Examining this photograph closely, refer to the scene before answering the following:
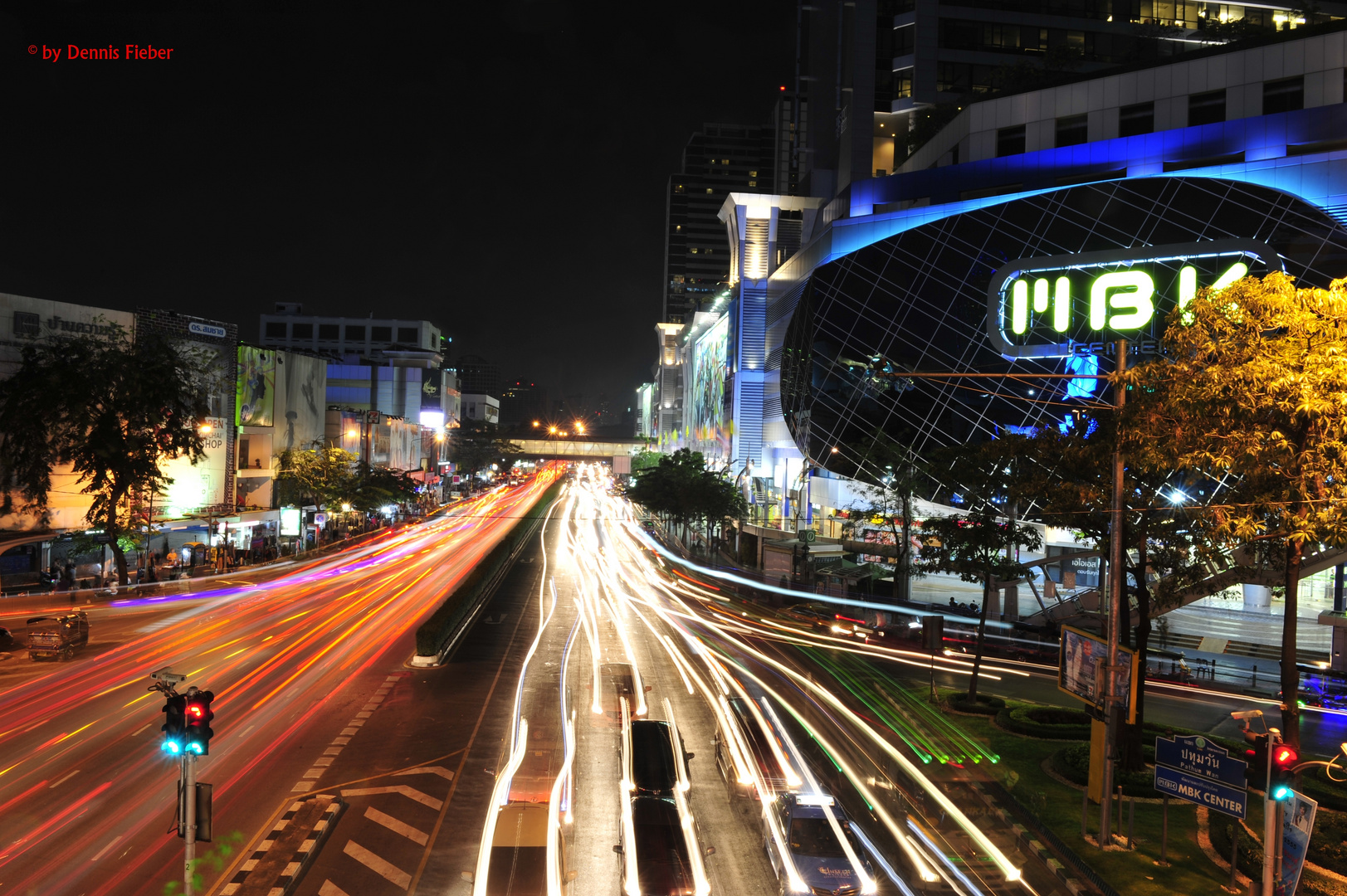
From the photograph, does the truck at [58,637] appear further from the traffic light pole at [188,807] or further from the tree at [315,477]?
the tree at [315,477]

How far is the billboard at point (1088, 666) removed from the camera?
15617 millimetres

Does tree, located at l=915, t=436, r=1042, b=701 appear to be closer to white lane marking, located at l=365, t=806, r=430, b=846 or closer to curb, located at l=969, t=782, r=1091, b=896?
curb, located at l=969, t=782, r=1091, b=896

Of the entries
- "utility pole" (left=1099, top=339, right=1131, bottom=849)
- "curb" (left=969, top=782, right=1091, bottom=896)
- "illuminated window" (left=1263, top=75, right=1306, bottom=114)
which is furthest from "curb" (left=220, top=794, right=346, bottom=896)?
"illuminated window" (left=1263, top=75, right=1306, bottom=114)

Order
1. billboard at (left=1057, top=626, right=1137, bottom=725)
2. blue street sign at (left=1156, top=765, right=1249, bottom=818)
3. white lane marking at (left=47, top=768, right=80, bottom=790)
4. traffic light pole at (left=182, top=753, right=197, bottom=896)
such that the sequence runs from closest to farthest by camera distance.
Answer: traffic light pole at (left=182, top=753, right=197, bottom=896) → blue street sign at (left=1156, top=765, right=1249, bottom=818) → billboard at (left=1057, top=626, right=1137, bottom=725) → white lane marking at (left=47, top=768, right=80, bottom=790)

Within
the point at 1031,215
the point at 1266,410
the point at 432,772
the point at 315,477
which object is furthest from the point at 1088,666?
the point at 315,477

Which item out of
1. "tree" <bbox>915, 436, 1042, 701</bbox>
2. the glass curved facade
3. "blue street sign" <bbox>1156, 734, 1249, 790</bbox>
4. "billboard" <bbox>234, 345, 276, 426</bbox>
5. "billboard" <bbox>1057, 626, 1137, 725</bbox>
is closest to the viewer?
"blue street sign" <bbox>1156, 734, 1249, 790</bbox>

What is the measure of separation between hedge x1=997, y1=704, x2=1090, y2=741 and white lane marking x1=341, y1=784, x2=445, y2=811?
14.3 metres

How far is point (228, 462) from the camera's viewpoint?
194ft

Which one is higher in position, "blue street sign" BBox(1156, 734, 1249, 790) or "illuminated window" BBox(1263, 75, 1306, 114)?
"illuminated window" BBox(1263, 75, 1306, 114)

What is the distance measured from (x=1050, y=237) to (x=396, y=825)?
52479 mm

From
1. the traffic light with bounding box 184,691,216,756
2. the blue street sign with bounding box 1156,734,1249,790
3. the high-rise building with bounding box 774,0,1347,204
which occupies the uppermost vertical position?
the high-rise building with bounding box 774,0,1347,204

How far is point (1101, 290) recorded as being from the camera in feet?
151

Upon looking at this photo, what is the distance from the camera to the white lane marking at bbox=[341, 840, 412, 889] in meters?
13.4

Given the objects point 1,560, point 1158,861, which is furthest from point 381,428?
point 1158,861
